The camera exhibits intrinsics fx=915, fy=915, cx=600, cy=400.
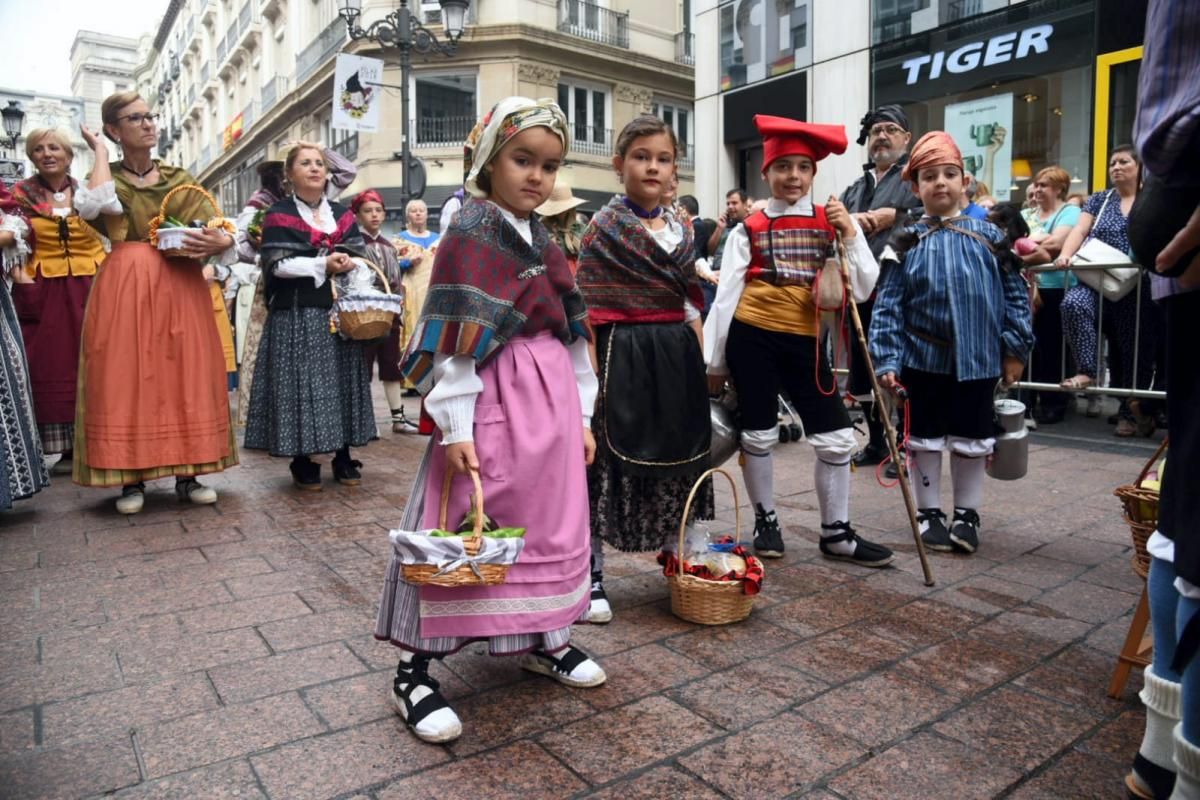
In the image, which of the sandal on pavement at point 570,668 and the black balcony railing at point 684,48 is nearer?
the sandal on pavement at point 570,668

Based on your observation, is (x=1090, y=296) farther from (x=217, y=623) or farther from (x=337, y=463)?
(x=217, y=623)

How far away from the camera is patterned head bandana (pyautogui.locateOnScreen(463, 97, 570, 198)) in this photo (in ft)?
8.14

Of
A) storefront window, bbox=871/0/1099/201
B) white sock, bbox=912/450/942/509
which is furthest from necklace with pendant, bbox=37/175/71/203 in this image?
storefront window, bbox=871/0/1099/201

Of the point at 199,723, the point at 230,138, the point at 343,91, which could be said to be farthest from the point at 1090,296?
the point at 230,138

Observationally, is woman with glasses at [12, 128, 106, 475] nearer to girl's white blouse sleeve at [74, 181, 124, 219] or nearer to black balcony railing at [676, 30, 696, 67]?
girl's white blouse sleeve at [74, 181, 124, 219]

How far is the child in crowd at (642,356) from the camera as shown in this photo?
10.9ft

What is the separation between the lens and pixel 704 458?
351 centimetres

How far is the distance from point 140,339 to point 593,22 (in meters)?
24.1

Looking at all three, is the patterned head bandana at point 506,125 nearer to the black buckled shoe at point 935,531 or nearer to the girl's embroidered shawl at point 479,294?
the girl's embroidered shawl at point 479,294

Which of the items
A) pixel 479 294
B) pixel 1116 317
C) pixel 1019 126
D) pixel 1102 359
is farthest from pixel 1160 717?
pixel 1019 126

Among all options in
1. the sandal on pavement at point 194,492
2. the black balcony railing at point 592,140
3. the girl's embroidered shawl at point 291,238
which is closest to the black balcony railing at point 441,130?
the black balcony railing at point 592,140

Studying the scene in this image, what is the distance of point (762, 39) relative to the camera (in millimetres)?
13180

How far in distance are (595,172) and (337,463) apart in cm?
2068

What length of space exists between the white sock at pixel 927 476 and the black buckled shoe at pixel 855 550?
1.21 feet
